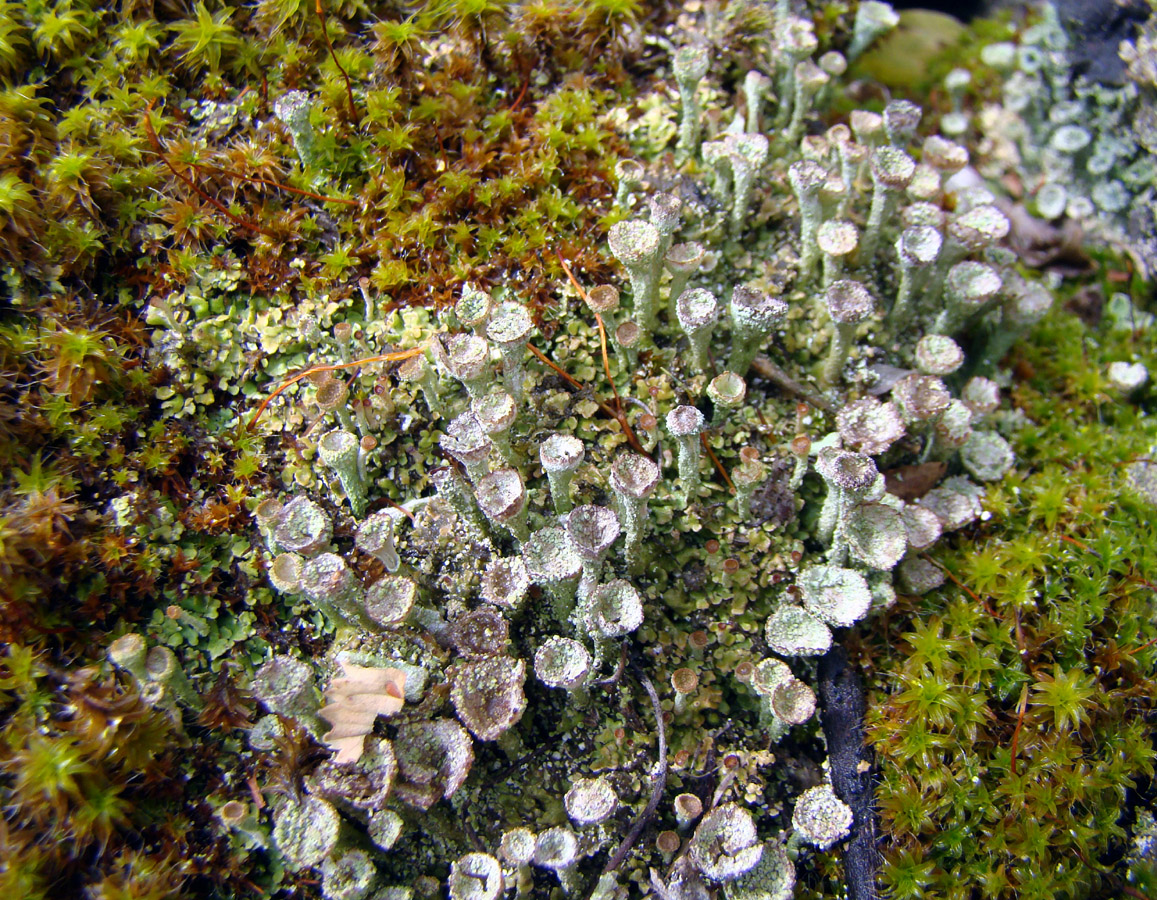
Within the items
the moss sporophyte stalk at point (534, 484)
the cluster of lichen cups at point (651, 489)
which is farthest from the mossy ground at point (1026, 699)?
the cluster of lichen cups at point (651, 489)

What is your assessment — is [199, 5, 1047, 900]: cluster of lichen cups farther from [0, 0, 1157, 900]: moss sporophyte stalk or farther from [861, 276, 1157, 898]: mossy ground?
[861, 276, 1157, 898]: mossy ground

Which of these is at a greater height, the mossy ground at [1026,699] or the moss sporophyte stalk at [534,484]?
the moss sporophyte stalk at [534,484]

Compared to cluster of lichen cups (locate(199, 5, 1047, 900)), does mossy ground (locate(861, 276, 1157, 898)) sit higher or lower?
lower

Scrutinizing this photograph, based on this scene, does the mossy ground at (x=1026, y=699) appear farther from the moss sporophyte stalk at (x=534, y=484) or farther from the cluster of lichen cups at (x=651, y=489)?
the cluster of lichen cups at (x=651, y=489)

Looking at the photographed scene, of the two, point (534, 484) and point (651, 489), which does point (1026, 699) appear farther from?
point (534, 484)

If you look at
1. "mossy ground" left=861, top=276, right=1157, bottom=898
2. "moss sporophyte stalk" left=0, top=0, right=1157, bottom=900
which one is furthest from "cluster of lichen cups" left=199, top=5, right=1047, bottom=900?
"mossy ground" left=861, top=276, right=1157, bottom=898
